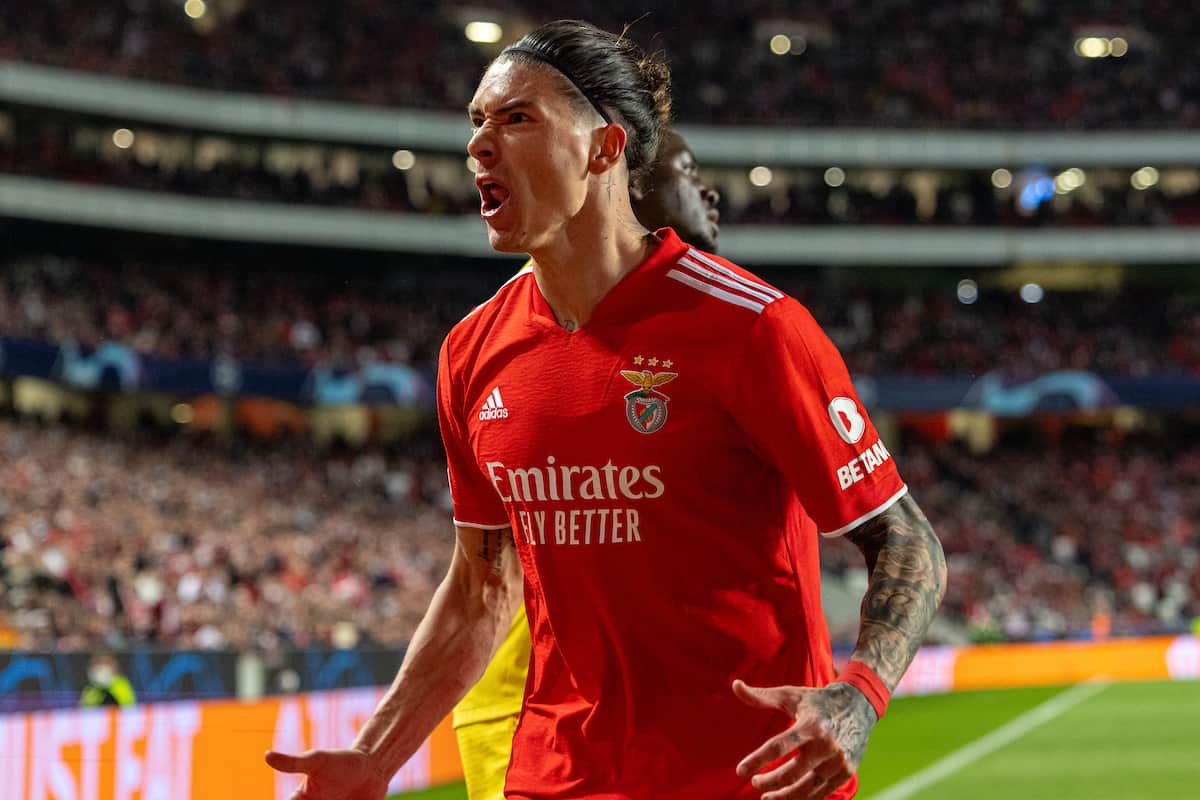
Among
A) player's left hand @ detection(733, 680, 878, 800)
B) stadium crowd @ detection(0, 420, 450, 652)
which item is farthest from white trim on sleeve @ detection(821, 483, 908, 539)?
stadium crowd @ detection(0, 420, 450, 652)

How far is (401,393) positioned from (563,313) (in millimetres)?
38119

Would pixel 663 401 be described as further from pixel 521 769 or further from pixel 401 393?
pixel 401 393

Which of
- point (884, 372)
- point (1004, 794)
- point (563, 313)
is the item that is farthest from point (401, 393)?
point (563, 313)

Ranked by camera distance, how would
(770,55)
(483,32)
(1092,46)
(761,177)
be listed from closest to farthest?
(483,32) < (761,177) < (770,55) < (1092,46)

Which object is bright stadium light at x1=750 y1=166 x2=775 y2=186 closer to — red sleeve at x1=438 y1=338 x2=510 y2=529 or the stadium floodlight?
the stadium floodlight

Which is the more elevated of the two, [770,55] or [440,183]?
[770,55]

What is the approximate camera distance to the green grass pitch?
50.0 feet

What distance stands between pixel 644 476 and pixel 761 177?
51.1m

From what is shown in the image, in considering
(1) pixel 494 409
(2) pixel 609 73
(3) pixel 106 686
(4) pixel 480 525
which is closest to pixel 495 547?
(4) pixel 480 525

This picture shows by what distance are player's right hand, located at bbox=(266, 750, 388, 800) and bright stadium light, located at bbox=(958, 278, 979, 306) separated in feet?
167

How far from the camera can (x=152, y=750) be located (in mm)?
10969

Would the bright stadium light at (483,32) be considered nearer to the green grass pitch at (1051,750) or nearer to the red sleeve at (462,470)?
the green grass pitch at (1051,750)

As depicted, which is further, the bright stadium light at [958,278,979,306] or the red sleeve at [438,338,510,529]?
the bright stadium light at [958,278,979,306]

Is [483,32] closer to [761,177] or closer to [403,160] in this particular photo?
[403,160]
